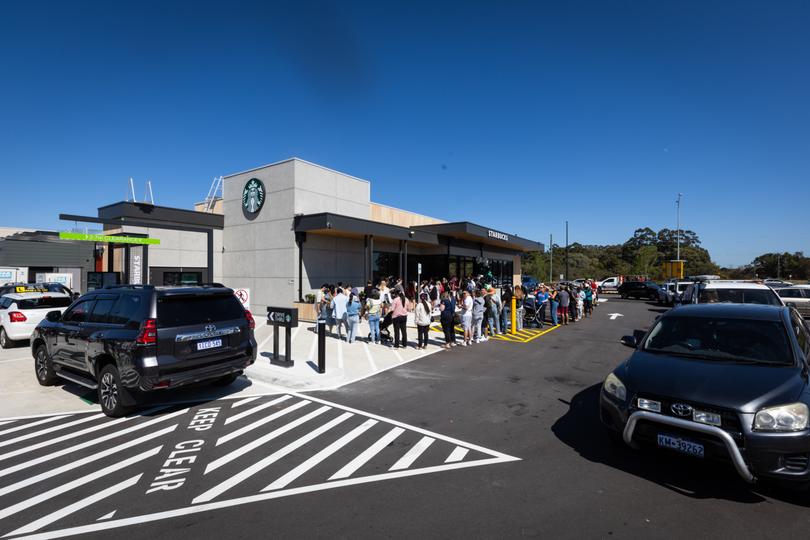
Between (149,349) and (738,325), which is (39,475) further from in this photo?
(738,325)

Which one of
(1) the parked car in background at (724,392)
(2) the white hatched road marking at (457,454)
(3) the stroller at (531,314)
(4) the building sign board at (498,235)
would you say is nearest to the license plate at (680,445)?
(1) the parked car in background at (724,392)

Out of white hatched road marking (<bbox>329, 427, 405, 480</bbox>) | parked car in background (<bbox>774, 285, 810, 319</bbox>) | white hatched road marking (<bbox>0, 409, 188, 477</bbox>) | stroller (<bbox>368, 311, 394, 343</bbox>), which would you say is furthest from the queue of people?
parked car in background (<bbox>774, 285, 810, 319</bbox>)

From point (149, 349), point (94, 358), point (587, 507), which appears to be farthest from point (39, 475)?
point (587, 507)

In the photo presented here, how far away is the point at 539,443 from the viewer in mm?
4883

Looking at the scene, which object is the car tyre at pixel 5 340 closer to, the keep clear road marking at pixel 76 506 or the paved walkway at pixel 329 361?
the paved walkway at pixel 329 361

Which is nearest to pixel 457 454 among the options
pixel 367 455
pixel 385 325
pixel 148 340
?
pixel 367 455

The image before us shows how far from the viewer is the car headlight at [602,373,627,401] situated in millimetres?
4148

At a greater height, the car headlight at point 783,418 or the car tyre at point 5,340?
the car headlight at point 783,418

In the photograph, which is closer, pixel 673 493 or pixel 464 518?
pixel 464 518

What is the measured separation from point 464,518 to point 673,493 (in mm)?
2021

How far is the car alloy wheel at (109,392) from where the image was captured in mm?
5820

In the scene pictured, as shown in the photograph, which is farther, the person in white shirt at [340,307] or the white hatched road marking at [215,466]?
the person in white shirt at [340,307]

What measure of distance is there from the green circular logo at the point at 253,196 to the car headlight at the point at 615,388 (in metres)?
17.3

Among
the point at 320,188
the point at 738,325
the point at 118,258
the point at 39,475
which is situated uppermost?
the point at 320,188
